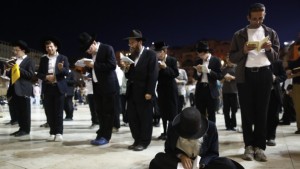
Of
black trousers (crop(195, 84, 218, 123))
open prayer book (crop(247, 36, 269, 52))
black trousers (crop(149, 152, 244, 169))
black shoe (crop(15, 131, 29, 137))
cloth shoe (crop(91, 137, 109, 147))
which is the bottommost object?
black shoe (crop(15, 131, 29, 137))

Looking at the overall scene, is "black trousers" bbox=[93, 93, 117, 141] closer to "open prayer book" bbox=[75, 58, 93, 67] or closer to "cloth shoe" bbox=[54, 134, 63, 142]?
"open prayer book" bbox=[75, 58, 93, 67]

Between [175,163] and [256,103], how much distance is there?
155 centimetres

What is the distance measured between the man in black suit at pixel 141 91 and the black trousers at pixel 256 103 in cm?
135

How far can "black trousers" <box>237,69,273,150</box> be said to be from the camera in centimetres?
363

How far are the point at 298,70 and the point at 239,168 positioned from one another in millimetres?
Result: 3111

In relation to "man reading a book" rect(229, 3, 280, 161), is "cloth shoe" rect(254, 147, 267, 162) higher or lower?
lower

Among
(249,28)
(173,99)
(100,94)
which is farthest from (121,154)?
(249,28)

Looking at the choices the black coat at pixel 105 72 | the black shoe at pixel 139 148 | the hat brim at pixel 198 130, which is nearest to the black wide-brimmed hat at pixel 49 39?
the black coat at pixel 105 72

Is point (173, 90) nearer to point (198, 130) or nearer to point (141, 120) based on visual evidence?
point (141, 120)

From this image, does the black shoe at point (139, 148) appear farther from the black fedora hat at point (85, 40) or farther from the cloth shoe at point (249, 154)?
the black fedora hat at point (85, 40)

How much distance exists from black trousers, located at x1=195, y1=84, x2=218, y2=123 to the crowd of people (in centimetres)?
2

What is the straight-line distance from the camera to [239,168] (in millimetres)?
2703

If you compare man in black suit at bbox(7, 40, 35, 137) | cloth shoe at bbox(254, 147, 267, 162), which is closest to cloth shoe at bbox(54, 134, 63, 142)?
man in black suit at bbox(7, 40, 35, 137)

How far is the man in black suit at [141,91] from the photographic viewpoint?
4.46 m
